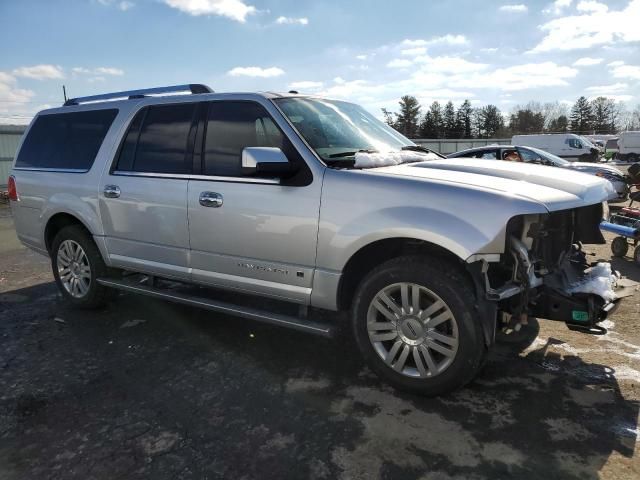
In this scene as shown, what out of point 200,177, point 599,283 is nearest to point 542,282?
point 599,283

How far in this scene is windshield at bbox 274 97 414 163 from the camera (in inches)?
147

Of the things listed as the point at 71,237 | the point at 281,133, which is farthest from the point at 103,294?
the point at 281,133

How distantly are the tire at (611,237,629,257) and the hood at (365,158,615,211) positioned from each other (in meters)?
4.02

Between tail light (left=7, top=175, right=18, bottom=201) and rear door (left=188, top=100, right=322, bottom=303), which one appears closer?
rear door (left=188, top=100, right=322, bottom=303)

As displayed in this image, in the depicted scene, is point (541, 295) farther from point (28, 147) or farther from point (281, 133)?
point (28, 147)

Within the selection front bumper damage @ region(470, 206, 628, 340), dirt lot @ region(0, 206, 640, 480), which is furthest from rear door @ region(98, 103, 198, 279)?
front bumper damage @ region(470, 206, 628, 340)

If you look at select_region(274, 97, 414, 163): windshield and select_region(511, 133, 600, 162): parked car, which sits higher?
select_region(274, 97, 414, 163): windshield

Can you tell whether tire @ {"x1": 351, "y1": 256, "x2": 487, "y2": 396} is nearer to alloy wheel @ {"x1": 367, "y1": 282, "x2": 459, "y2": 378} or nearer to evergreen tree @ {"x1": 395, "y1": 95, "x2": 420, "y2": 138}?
alloy wheel @ {"x1": 367, "y1": 282, "x2": 459, "y2": 378}

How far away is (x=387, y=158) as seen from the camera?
375cm

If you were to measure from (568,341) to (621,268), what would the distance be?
10.7 feet

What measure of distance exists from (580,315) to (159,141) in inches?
140

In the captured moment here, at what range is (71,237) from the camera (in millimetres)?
5121

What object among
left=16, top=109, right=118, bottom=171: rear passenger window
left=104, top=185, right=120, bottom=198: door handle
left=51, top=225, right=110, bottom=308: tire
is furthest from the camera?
left=51, top=225, right=110, bottom=308: tire

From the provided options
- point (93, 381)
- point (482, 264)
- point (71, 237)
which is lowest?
point (93, 381)
